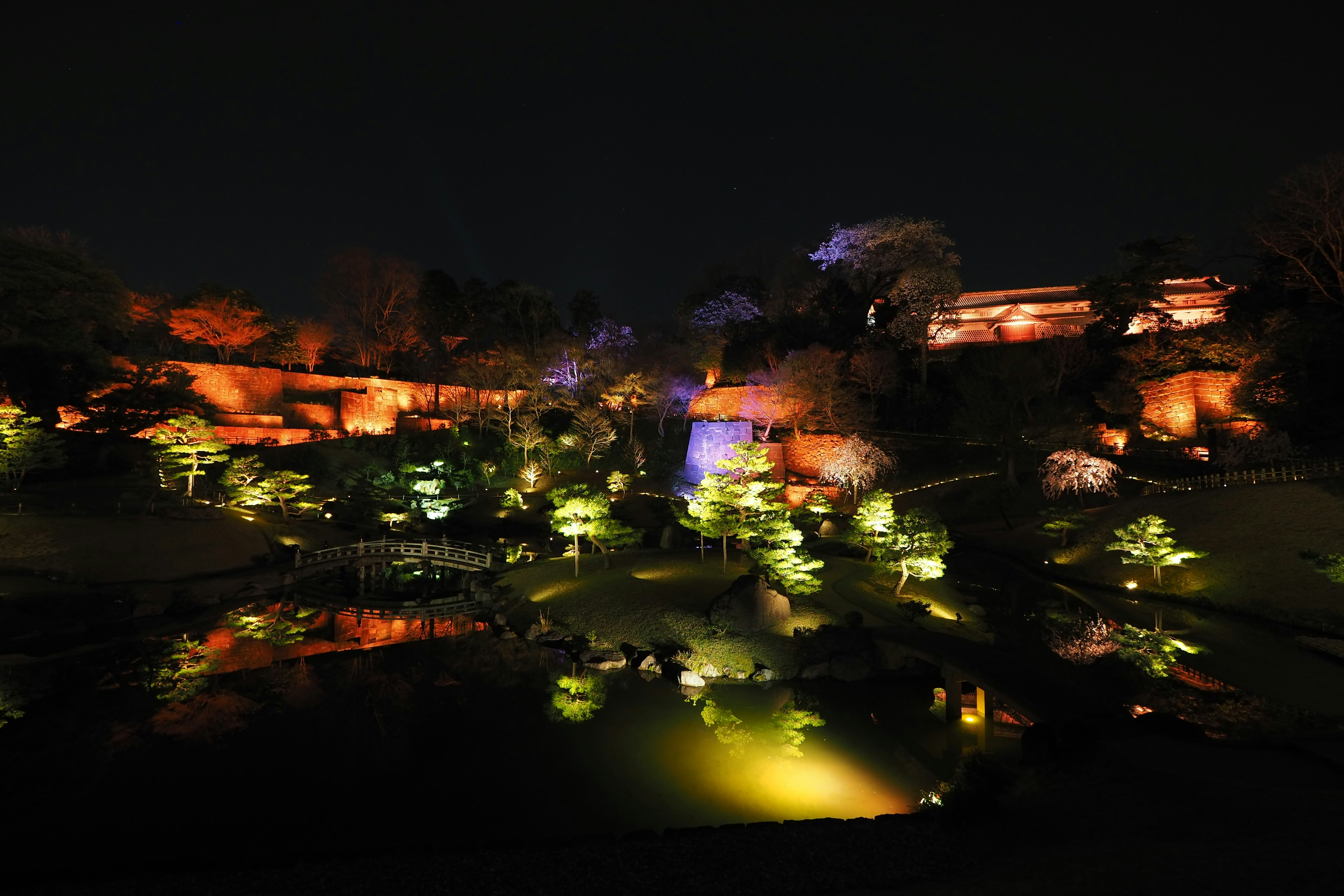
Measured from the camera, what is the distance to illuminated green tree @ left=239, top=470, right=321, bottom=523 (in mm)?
23906

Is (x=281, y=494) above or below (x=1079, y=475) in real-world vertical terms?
below

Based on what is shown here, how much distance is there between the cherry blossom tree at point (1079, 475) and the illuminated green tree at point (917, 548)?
10.2m

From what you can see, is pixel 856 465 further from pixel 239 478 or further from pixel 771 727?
pixel 239 478

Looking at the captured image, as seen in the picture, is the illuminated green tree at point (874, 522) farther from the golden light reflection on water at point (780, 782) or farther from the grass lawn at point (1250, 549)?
the golden light reflection on water at point (780, 782)

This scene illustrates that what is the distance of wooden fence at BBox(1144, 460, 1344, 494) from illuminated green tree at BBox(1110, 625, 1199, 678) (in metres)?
8.53

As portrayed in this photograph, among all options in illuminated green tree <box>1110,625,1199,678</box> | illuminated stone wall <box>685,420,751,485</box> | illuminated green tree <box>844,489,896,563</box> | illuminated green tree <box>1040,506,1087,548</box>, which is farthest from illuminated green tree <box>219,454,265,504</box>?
illuminated green tree <box>1040,506,1087,548</box>

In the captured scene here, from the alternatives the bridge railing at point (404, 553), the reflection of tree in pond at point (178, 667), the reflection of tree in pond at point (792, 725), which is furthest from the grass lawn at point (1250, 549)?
the reflection of tree in pond at point (178, 667)

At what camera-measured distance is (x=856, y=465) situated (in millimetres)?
28641

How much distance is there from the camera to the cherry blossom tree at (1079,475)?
23.3 m

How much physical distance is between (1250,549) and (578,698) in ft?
57.6

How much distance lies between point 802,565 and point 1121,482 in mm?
16955

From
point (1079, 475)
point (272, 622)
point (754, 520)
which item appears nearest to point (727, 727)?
point (754, 520)

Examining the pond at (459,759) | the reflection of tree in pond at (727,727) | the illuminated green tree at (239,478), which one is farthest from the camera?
the illuminated green tree at (239,478)

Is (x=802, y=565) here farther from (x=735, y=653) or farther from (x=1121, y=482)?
(x=1121, y=482)
